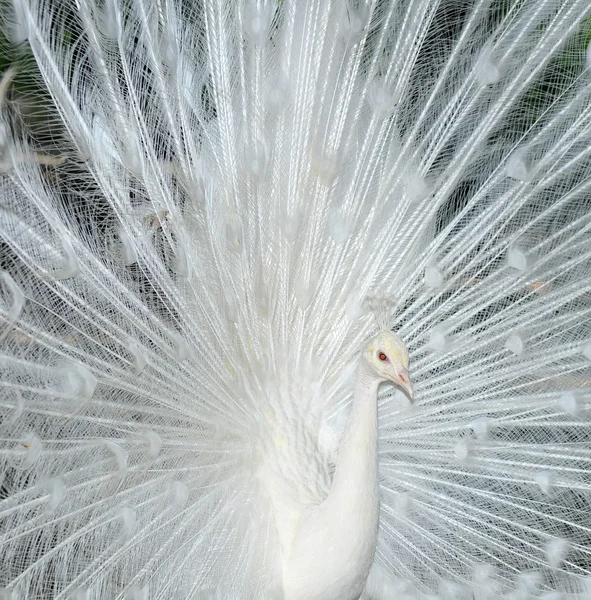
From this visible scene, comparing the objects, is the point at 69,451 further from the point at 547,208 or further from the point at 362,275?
the point at 547,208

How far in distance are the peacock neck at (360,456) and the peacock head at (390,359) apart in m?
0.05

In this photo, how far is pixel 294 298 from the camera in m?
2.28

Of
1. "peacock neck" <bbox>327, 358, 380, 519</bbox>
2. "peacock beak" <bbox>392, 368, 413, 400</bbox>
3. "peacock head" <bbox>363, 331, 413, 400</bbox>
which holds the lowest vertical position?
"peacock neck" <bbox>327, 358, 380, 519</bbox>

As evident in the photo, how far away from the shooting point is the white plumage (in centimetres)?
195

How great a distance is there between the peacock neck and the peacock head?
0.05m

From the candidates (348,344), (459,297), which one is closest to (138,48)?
(348,344)

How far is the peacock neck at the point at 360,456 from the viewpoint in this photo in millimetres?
1976

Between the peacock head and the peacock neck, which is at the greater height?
the peacock head

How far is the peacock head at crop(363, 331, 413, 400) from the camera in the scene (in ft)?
6.05

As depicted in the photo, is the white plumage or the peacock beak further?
the white plumage

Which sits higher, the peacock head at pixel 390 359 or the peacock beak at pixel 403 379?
the peacock head at pixel 390 359

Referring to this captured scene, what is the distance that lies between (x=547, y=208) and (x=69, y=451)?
1.44 m

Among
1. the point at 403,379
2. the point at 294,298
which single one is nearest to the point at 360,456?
the point at 403,379

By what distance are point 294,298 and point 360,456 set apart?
490mm
